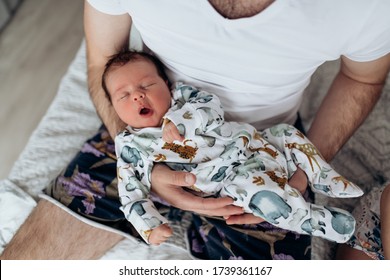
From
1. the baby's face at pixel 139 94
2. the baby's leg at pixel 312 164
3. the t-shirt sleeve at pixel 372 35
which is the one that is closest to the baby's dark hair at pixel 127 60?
the baby's face at pixel 139 94

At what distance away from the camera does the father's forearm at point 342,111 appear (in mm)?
972

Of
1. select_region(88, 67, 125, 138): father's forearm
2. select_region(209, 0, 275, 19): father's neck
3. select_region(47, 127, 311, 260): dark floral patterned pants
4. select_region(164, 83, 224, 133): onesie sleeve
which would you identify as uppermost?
select_region(209, 0, 275, 19): father's neck

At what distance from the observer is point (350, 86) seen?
98 centimetres

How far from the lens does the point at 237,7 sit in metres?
0.81

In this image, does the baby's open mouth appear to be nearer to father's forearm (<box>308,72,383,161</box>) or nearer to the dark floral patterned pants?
the dark floral patterned pants

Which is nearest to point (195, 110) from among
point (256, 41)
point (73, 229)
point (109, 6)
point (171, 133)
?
point (171, 133)

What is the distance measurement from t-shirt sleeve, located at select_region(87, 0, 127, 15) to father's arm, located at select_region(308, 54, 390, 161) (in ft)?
1.60

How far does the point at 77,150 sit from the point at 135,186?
1.24 feet

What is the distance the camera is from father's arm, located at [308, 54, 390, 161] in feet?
3.16

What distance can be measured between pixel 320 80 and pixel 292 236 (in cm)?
55

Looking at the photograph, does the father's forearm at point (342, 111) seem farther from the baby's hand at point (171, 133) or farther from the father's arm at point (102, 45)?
the father's arm at point (102, 45)

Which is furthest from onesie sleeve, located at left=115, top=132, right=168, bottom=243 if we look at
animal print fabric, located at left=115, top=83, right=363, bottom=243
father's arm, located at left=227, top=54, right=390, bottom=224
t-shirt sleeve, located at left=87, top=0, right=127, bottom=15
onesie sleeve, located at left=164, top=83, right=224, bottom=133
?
father's arm, located at left=227, top=54, right=390, bottom=224

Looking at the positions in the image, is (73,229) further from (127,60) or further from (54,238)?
(127,60)
